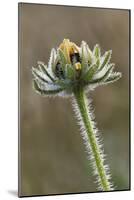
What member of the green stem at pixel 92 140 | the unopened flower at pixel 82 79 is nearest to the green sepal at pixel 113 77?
the unopened flower at pixel 82 79

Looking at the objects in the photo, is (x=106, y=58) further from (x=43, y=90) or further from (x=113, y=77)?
(x=43, y=90)

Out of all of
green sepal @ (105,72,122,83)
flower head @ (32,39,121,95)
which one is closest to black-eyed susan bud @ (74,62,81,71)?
flower head @ (32,39,121,95)

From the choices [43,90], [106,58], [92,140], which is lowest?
[92,140]

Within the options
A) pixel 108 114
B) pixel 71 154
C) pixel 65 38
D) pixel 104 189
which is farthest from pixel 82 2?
pixel 104 189

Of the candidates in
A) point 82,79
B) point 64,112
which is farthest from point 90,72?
point 64,112

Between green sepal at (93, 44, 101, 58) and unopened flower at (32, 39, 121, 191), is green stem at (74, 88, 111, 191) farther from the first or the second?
green sepal at (93, 44, 101, 58)

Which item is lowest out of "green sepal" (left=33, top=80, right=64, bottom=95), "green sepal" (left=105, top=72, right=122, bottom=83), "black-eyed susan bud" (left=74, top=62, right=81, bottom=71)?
"green sepal" (left=33, top=80, right=64, bottom=95)

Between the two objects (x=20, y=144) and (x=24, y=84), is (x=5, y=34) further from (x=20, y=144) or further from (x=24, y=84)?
(x=20, y=144)
